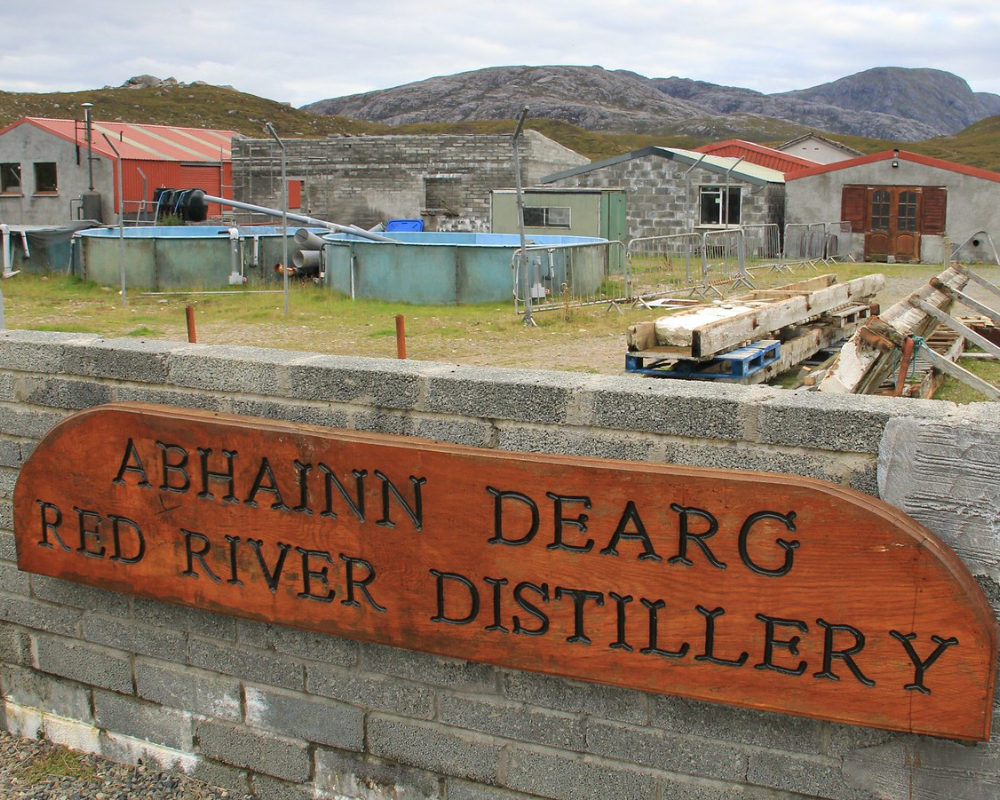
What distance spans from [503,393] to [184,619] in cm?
181

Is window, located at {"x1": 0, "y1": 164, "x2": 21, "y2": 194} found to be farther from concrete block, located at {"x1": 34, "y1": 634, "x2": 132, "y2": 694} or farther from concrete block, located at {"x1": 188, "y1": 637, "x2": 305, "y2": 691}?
concrete block, located at {"x1": 188, "y1": 637, "x2": 305, "y2": 691}

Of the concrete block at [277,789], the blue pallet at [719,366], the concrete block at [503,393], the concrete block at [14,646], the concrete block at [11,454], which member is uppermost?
the concrete block at [503,393]

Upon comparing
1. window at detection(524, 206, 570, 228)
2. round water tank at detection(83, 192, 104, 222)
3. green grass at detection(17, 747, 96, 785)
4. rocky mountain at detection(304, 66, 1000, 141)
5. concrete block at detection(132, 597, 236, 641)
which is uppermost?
rocky mountain at detection(304, 66, 1000, 141)

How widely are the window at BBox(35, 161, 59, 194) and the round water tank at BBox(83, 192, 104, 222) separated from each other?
222cm

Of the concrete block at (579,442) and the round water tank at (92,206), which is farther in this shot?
the round water tank at (92,206)

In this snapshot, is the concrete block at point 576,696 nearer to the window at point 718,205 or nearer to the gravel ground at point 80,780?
the gravel ground at point 80,780

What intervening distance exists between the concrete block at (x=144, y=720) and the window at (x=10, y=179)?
37.0 meters

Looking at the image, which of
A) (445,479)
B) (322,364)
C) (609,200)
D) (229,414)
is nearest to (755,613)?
(445,479)

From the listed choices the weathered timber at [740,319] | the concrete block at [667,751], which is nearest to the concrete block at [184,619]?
the concrete block at [667,751]

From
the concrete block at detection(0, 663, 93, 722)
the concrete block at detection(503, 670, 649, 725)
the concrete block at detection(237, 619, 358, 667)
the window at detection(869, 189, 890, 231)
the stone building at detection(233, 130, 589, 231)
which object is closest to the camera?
the concrete block at detection(503, 670, 649, 725)

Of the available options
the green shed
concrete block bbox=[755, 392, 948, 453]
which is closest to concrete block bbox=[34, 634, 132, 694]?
concrete block bbox=[755, 392, 948, 453]

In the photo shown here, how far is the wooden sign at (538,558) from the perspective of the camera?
9.94 ft

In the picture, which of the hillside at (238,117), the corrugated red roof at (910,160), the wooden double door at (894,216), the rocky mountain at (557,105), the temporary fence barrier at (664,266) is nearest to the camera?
the temporary fence barrier at (664,266)

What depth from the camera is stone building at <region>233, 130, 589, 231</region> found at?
35500mm
